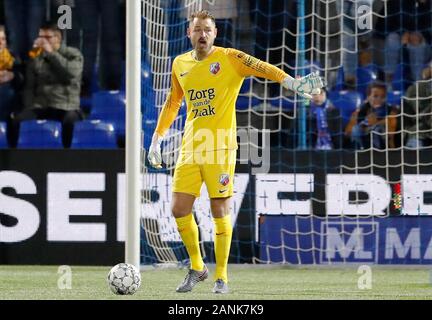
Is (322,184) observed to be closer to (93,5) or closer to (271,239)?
(271,239)

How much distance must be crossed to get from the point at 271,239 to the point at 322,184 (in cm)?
77

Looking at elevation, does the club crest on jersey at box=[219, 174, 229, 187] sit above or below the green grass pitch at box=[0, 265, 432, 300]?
above

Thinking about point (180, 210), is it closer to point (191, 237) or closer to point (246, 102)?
point (191, 237)

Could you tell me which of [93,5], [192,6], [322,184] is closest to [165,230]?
[322,184]

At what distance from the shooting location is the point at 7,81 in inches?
556

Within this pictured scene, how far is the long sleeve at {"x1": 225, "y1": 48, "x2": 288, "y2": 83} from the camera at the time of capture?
8925 mm

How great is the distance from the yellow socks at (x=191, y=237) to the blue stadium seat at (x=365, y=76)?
200 inches

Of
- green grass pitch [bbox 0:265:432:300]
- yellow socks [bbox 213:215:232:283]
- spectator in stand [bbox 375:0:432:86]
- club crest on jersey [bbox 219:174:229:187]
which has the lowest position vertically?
green grass pitch [bbox 0:265:432:300]

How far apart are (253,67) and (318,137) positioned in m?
4.22

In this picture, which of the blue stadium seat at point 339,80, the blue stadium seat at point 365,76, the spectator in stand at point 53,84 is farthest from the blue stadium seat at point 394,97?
the spectator in stand at point 53,84

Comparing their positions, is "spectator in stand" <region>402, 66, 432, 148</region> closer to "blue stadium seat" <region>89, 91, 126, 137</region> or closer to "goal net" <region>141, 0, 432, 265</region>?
"goal net" <region>141, 0, 432, 265</region>

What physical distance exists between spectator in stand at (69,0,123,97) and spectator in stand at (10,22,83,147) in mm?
493

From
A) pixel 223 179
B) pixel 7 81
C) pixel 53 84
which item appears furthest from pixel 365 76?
pixel 223 179

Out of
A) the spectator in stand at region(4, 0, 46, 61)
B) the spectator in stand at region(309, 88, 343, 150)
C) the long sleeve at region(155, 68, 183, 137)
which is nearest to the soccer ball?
the long sleeve at region(155, 68, 183, 137)
